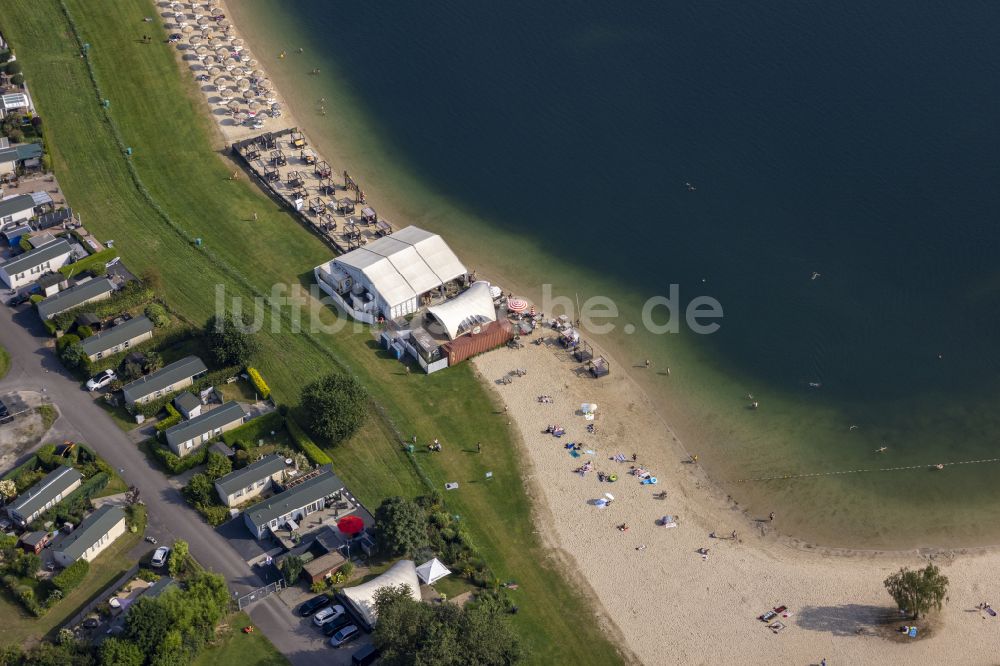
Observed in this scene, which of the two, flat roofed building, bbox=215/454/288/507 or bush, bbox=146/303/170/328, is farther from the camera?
bush, bbox=146/303/170/328

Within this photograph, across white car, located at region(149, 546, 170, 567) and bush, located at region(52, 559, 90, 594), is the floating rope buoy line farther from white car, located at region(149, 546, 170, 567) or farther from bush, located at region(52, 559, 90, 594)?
bush, located at region(52, 559, 90, 594)

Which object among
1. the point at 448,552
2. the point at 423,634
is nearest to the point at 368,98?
the point at 448,552

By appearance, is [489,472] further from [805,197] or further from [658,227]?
[805,197]

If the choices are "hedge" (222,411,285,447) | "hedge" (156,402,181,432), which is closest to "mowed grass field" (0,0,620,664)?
"hedge" (222,411,285,447)

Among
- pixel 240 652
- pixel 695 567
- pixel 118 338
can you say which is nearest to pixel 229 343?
pixel 118 338

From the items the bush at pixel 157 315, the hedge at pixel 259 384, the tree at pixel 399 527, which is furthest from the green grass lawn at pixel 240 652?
the bush at pixel 157 315

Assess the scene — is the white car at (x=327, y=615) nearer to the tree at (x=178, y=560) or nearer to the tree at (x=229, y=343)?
the tree at (x=178, y=560)
